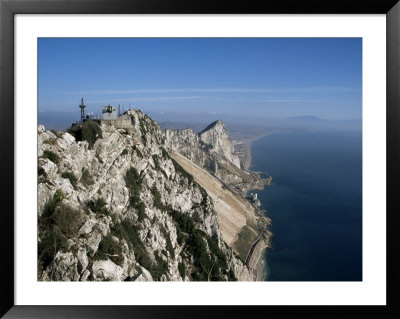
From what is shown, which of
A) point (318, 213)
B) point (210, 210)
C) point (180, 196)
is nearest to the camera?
point (180, 196)

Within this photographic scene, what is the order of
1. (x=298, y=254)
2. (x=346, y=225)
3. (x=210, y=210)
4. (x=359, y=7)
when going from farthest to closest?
(x=298, y=254), (x=346, y=225), (x=210, y=210), (x=359, y=7)

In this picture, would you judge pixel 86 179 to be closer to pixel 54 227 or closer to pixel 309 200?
pixel 54 227

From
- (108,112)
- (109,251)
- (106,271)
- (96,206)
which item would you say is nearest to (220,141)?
(108,112)

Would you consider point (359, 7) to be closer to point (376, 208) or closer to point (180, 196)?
point (376, 208)

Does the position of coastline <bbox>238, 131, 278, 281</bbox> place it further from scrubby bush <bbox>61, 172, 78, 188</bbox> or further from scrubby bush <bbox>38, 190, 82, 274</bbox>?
scrubby bush <bbox>38, 190, 82, 274</bbox>

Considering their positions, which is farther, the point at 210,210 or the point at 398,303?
the point at 210,210

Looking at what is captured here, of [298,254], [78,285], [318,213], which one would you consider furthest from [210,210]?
[78,285]
